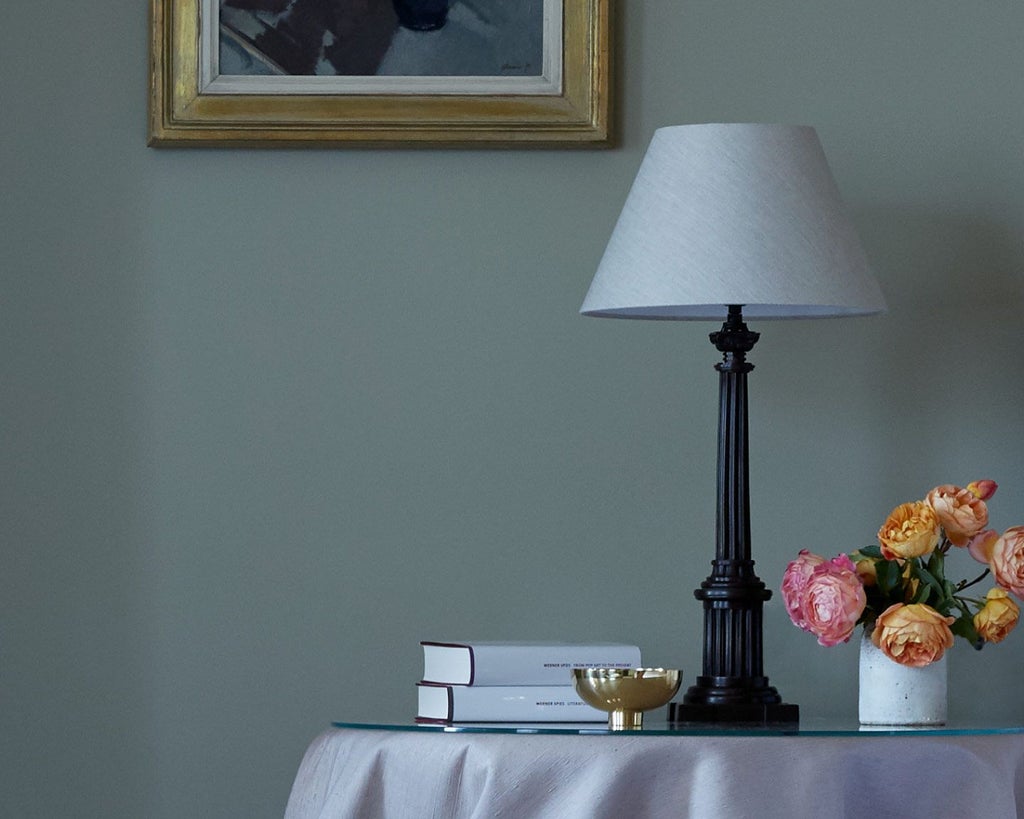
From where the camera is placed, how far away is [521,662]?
1653 millimetres

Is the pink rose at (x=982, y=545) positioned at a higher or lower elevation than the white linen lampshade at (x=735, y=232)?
lower

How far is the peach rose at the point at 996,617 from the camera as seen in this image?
1666mm

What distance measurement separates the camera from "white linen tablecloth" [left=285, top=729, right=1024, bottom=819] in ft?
4.50

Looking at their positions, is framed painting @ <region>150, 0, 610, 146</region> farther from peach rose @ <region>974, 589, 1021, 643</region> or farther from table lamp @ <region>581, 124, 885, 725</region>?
peach rose @ <region>974, 589, 1021, 643</region>

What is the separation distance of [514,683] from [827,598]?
13.9 inches

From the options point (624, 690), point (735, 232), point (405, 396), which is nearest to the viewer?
point (624, 690)

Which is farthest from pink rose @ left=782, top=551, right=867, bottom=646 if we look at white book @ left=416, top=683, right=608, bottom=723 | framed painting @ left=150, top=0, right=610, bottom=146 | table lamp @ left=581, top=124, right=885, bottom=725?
framed painting @ left=150, top=0, right=610, bottom=146

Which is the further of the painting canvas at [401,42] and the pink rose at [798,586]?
the painting canvas at [401,42]

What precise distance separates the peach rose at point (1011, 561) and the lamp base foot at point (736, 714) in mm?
278

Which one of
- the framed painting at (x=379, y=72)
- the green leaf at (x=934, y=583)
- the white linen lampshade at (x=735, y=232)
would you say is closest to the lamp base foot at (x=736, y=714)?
the green leaf at (x=934, y=583)

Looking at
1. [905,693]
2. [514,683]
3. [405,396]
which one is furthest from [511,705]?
[405,396]

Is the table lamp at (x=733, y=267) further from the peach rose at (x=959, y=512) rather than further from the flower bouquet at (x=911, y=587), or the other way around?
the peach rose at (x=959, y=512)

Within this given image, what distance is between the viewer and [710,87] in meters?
2.04

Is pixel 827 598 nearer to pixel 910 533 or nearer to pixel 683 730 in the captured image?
pixel 910 533
